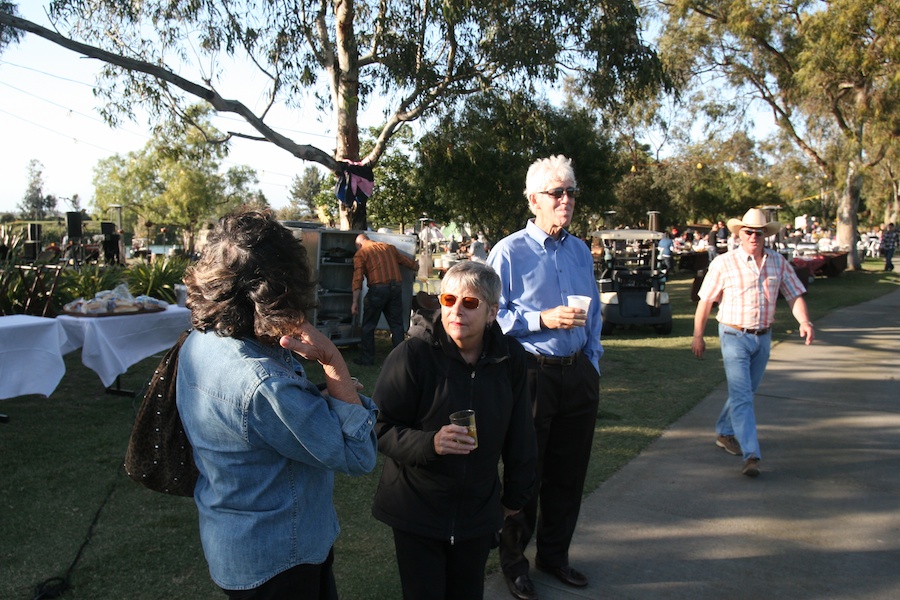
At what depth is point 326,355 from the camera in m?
1.81

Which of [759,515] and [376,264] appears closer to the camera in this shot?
[759,515]

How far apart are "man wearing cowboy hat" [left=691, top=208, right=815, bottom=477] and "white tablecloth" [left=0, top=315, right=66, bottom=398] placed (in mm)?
5050

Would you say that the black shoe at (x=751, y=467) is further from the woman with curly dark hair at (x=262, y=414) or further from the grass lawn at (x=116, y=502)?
the woman with curly dark hair at (x=262, y=414)

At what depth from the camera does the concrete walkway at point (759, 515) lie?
3.68m

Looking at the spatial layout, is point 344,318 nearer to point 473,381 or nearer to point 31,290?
point 31,290

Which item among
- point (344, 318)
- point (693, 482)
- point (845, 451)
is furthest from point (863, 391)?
point (344, 318)

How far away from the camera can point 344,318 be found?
10711 mm

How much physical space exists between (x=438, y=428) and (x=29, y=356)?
460 cm

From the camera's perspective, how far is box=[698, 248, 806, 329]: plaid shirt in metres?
5.28

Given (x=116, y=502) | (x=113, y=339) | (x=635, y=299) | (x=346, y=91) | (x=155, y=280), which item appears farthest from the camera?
(x=346, y=91)

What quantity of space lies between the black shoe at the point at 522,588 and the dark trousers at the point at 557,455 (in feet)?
0.09

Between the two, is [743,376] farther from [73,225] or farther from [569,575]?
[73,225]

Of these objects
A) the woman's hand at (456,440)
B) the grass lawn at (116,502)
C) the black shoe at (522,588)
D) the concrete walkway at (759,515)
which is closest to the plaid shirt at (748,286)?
the concrete walkway at (759,515)

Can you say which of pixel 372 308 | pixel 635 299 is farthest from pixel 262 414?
pixel 635 299
